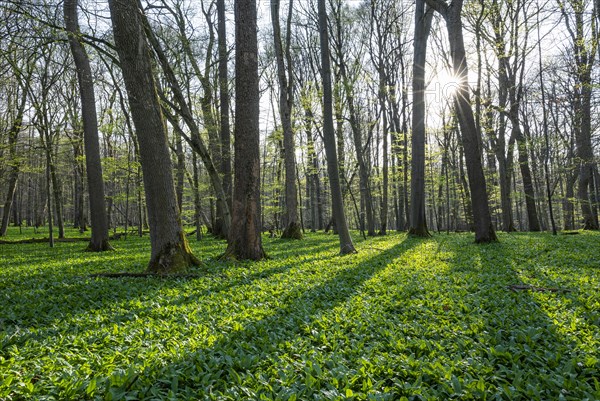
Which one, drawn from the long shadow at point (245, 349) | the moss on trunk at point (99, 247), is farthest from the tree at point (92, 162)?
the long shadow at point (245, 349)

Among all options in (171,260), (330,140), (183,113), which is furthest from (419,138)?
(171,260)

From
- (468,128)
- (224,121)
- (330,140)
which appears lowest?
(330,140)

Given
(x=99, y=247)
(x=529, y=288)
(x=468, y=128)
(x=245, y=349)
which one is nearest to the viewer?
(x=245, y=349)

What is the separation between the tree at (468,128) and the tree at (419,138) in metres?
3.58

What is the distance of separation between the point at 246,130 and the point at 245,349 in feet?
18.1

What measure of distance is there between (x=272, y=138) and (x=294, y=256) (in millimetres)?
14310

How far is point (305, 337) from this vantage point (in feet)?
11.0

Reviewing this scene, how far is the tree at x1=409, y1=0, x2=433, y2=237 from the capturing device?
13.7 metres

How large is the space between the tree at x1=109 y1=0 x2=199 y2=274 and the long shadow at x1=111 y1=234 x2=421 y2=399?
2588 mm

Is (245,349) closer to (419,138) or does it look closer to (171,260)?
(171,260)

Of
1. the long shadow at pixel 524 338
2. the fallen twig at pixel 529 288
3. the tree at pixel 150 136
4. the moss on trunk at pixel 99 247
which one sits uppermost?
the tree at pixel 150 136

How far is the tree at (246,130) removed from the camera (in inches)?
297

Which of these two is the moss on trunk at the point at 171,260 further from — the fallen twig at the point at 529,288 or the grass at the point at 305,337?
the fallen twig at the point at 529,288

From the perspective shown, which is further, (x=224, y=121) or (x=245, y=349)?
(x=224, y=121)
